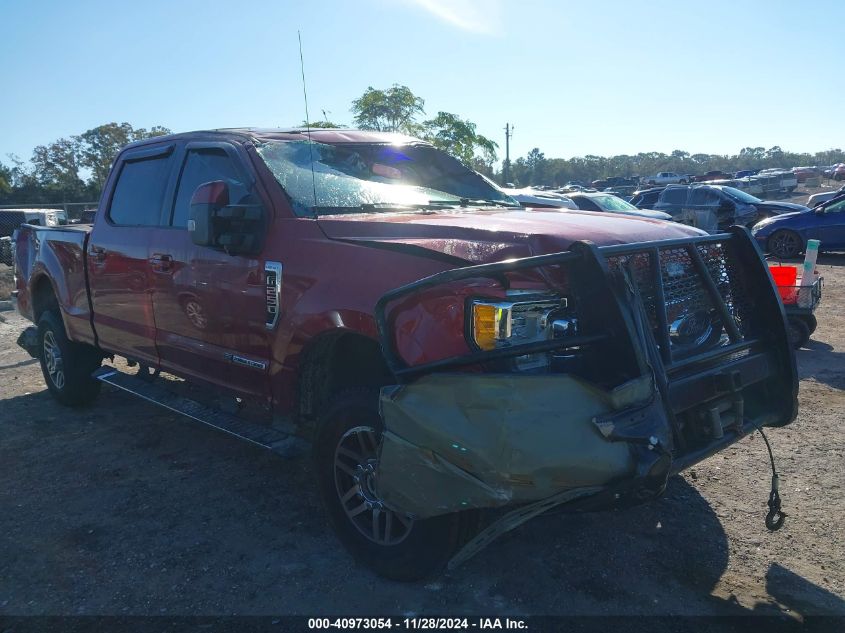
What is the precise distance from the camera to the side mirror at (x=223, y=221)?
3662 millimetres

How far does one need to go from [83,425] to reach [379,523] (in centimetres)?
361

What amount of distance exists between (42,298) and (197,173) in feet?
9.46

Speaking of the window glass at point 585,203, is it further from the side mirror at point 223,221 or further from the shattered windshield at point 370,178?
the side mirror at point 223,221

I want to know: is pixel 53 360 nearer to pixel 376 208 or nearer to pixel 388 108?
pixel 376 208

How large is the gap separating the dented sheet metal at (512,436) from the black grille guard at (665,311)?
5.2 inches

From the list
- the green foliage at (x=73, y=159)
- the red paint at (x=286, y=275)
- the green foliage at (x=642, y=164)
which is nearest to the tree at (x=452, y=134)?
the red paint at (x=286, y=275)

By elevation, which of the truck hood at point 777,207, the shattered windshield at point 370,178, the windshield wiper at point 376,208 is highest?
the shattered windshield at point 370,178

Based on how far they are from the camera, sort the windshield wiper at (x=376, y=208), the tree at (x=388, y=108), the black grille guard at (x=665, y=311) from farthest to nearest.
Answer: the tree at (x=388, y=108)
the windshield wiper at (x=376, y=208)
the black grille guard at (x=665, y=311)

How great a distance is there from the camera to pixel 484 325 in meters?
2.73

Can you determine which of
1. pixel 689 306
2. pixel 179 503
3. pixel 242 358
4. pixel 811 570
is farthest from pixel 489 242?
pixel 179 503

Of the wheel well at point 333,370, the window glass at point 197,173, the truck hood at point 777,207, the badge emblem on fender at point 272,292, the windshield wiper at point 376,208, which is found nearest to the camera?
the wheel well at point 333,370

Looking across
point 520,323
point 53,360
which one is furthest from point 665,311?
point 53,360

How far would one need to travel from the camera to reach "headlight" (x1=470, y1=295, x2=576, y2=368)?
8.91ft

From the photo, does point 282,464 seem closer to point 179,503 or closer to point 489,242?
point 179,503
